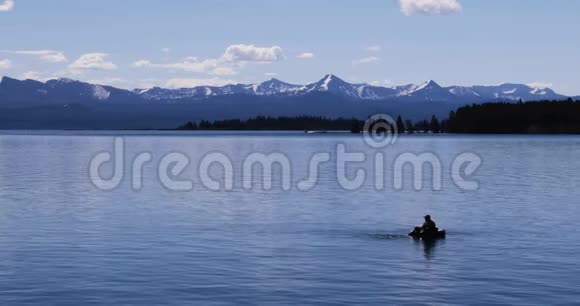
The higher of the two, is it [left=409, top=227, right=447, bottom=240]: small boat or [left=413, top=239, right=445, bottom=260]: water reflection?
[left=409, top=227, right=447, bottom=240]: small boat

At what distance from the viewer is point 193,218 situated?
56.4 m

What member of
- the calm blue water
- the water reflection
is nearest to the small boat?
the water reflection

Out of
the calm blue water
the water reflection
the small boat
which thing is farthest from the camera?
the small boat

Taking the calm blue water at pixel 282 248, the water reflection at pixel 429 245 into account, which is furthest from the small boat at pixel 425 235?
the calm blue water at pixel 282 248

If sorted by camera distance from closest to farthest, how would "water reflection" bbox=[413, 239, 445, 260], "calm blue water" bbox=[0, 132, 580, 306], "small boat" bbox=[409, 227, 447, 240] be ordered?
1. "calm blue water" bbox=[0, 132, 580, 306]
2. "water reflection" bbox=[413, 239, 445, 260]
3. "small boat" bbox=[409, 227, 447, 240]

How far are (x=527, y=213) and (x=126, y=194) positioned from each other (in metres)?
32.4

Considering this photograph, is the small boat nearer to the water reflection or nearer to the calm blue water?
the water reflection

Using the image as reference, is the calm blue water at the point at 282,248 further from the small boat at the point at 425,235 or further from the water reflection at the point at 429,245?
the small boat at the point at 425,235

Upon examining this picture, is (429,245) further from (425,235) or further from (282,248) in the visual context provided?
(282,248)

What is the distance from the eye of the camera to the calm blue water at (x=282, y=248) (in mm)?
32438

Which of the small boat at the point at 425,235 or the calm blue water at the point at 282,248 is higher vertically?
the small boat at the point at 425,235

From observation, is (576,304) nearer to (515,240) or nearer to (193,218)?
(515,240)

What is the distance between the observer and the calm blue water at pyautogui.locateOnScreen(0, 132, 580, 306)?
32.4 metres

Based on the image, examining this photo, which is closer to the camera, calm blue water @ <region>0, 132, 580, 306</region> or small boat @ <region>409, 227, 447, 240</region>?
calm blue water @ <region>0, 132, 580, 306</region>
